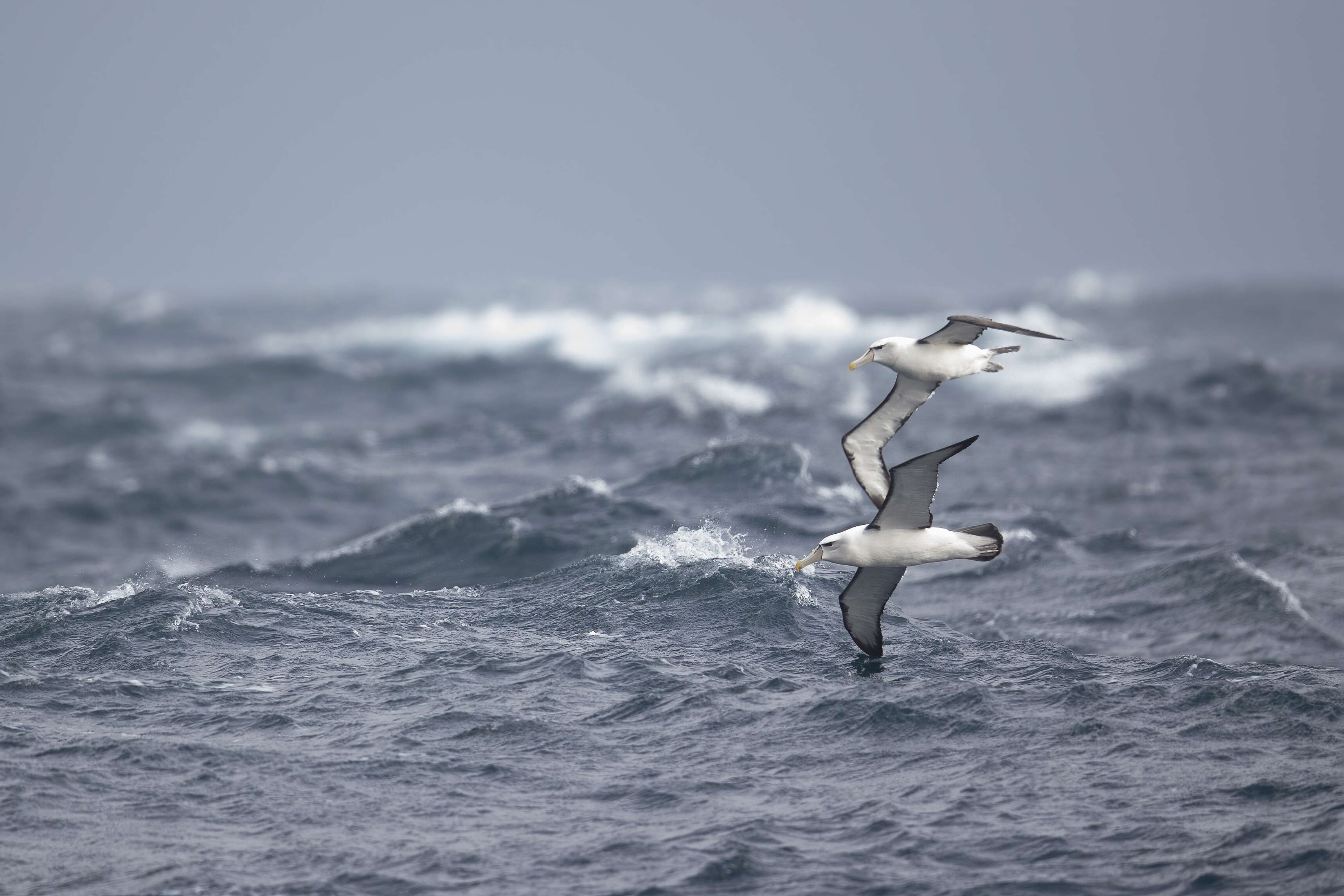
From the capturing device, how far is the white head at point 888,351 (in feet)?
70.3

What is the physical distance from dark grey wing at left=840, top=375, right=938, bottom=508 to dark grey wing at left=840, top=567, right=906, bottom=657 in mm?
1522

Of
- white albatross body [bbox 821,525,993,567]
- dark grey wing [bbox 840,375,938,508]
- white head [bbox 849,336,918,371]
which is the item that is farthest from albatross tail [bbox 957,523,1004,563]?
white head [bbox 849,336,918,371]

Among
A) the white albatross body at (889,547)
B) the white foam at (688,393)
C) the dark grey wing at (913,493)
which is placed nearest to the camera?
the dark grey wing at (913,493)

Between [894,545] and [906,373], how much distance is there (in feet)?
9.91

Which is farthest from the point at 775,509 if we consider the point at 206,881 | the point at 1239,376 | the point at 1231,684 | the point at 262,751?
the point at 1239,376

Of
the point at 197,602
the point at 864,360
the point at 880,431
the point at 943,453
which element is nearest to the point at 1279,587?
the point at 880,431

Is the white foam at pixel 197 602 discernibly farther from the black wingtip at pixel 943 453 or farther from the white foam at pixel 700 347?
the white foam at pixel 700 347

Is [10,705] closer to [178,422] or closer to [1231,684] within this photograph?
[1231,684]

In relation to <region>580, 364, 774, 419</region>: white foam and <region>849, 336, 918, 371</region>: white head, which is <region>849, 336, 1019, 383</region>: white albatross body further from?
<region>580, 364, 774, 419</region>: white foam

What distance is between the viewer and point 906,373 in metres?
21.6

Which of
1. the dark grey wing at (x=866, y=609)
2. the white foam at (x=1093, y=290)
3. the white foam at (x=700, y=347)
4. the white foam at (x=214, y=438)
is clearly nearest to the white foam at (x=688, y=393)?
the white foam at (x=700, y=347)

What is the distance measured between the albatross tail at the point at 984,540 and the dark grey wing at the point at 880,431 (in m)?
2.35

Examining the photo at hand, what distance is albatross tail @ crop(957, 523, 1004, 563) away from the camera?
19266 millimetres

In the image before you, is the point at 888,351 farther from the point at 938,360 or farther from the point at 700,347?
the point at 700,347
